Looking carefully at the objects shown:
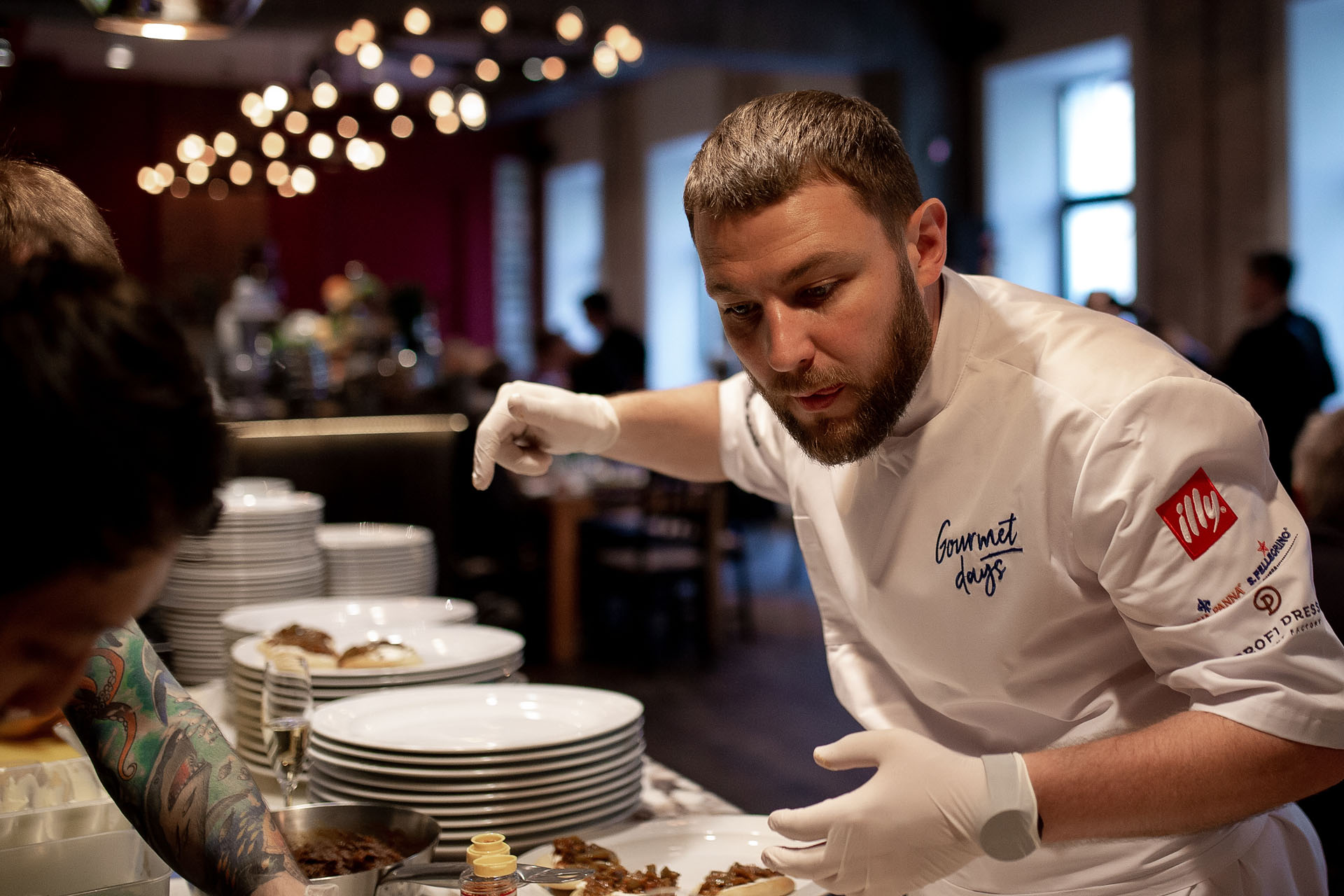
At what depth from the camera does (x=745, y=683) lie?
5.15 m

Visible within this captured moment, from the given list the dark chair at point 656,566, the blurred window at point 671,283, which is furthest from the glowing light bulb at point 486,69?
the blurred window at point 671,283

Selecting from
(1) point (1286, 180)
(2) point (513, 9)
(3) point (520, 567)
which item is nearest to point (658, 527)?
(3) point (520, 567)

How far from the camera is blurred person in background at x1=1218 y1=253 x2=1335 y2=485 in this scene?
5070 mm

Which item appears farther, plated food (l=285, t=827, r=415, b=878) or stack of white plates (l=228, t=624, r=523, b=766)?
stack of white plates (l=228, t=624, r=523, b=766)

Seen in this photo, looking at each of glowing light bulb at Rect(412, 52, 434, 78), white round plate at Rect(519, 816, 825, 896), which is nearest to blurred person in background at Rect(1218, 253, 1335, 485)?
glowing light bulb at Rect(412, 52, 434, 78)

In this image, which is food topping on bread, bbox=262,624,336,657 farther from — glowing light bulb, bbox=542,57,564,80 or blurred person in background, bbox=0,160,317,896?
glowing light bulb, bbox=542,57,564,80

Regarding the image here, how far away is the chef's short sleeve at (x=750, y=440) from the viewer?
139 cm

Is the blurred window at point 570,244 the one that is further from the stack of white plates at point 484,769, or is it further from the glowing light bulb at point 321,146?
the stack of white plates at point 484,769

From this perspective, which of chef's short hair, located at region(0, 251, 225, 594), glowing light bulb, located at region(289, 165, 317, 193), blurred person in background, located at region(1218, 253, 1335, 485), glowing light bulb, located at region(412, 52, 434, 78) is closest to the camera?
chef's short hair, located at region(0, 251, 225, 594)

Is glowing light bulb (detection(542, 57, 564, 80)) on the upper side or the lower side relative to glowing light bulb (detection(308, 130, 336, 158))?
upper

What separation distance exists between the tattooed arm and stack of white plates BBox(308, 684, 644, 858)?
0.16 meters

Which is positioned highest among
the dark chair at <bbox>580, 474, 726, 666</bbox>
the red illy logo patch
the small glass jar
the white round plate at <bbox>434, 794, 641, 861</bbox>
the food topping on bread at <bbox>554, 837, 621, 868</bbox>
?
the red illy logo patch

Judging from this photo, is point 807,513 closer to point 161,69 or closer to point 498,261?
point 161,69

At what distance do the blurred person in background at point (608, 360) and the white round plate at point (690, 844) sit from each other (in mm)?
5612
